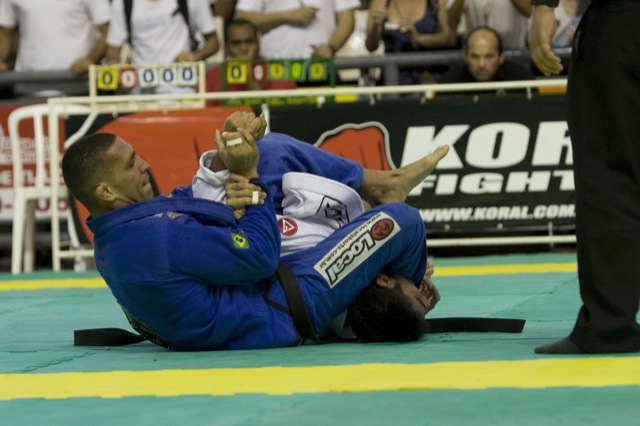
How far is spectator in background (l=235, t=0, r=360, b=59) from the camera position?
1150cm

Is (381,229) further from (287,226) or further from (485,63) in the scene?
(485,63)

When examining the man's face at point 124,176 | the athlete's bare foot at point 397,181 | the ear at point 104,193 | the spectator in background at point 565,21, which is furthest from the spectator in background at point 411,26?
the ear at point 104,193

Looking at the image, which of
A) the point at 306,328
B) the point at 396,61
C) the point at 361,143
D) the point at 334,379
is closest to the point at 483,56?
the point at 396,61

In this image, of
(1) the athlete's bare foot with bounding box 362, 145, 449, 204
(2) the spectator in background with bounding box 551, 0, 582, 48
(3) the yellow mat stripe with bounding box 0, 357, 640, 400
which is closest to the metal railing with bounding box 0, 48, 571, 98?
(2) the spectator in background with bounding box 551, 0, 582, 48

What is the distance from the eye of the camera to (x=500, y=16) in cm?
1153

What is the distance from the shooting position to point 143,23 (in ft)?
38.1

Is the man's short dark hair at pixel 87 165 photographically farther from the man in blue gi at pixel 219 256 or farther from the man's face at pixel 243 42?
the man's face at pixel 243 42

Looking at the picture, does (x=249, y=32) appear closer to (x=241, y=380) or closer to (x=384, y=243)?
(x=384, y=243)

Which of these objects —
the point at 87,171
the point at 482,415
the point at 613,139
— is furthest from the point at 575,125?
the point at 87,171

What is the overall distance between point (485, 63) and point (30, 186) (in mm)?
4306

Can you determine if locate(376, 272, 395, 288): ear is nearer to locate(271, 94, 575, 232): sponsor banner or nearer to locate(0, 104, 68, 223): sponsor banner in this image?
locate(271, 94, 575, 232): sponsor banner

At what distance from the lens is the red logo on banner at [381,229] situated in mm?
5289

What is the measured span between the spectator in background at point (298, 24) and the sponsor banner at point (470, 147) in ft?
3.78

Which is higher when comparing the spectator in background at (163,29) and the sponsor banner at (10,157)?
the spectator in background at (163,29)
